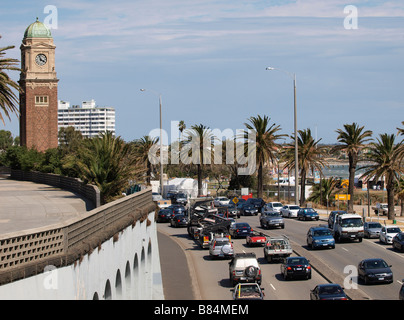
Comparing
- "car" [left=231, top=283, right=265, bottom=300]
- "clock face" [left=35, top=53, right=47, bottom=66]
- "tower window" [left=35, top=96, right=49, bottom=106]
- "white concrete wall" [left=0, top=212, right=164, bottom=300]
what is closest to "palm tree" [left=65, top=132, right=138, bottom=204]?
"white concrete wall" [left=0, top=212, right=164, bottom=300]

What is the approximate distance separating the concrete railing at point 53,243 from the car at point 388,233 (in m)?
26.4

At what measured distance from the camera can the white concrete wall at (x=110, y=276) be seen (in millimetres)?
13422

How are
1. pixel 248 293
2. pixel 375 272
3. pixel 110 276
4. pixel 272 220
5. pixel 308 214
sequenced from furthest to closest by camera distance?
pixel 308 214
pixel 272 220
pixel 375 272
pixel 248 293
pixel 110 276

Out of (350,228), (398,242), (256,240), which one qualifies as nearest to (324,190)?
(350,228)

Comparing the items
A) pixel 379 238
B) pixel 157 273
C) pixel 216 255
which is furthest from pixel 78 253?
pixel 379 238

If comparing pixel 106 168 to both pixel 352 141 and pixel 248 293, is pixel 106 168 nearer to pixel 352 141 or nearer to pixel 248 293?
pixel 248 293

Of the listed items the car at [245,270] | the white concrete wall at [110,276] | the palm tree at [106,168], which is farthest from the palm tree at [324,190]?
the palm tree at [106,168]

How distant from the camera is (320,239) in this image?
4100cm

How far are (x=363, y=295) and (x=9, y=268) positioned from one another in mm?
18308

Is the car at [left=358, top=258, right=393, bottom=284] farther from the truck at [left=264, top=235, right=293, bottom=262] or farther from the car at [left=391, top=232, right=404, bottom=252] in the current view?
the car at [left=391, top=232, right=404, bottom=252]

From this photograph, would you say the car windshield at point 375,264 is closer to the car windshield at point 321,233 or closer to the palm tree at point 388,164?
the car windshield at point 321,233

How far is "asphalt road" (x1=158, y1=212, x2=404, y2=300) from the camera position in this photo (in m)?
28.8

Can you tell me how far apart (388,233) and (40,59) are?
57.2 meters
